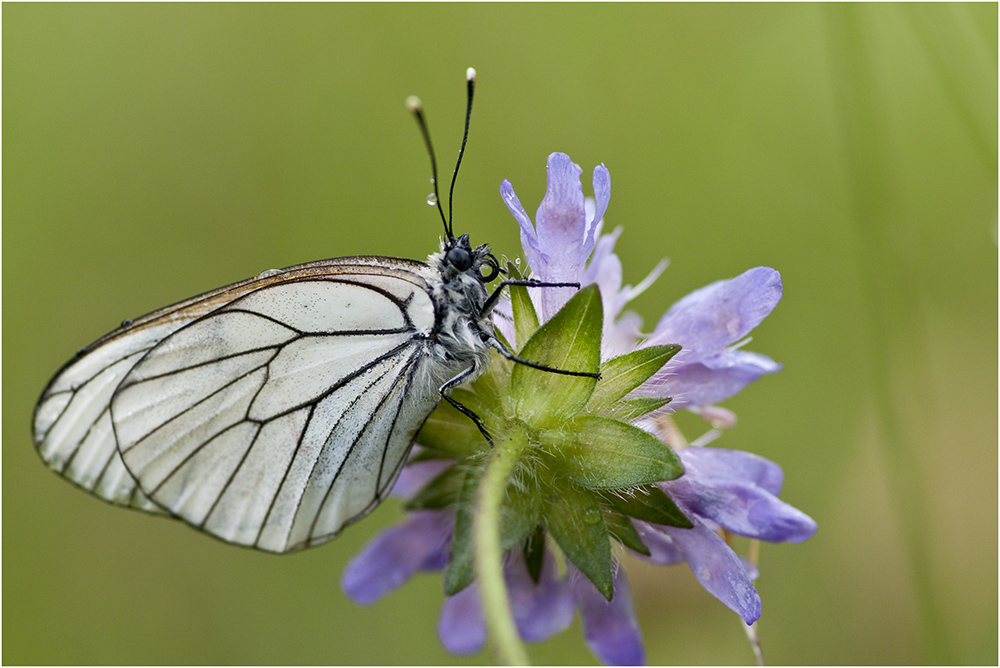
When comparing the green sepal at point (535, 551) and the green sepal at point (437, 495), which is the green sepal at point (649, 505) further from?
the green sepal at point (437, 495)

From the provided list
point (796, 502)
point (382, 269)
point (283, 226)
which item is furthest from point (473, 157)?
point (796, 502)

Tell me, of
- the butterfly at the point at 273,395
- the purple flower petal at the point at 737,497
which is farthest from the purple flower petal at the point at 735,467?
the butterfly at the point at 273,395

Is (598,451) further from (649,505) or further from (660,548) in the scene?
(660,548)

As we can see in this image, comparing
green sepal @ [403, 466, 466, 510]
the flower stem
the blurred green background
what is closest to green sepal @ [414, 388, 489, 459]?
green sepal @ [403, 466, 466, 510]

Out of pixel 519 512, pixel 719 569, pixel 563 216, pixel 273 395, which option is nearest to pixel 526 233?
pixel 563 216

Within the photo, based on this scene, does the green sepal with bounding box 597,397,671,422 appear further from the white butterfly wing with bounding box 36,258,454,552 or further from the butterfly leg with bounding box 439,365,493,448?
the white butterfly wing with bounding box 36,258,454,552

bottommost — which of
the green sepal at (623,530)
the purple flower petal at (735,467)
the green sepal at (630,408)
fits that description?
the green sepal at (623,530)

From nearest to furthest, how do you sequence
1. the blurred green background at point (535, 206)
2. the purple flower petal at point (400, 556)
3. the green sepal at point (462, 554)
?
the green sepal at point (462, 554), the purple flower petal at point (400, 556), the blurred green background at point (535, 206)
